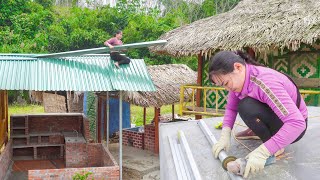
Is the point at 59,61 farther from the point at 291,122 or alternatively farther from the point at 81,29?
the point at 81,29

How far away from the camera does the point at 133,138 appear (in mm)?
13156

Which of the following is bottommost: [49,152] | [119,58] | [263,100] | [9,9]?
[49,152]

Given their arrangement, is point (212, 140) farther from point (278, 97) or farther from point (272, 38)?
point (272, 38)

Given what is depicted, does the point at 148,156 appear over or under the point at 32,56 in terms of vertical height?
under

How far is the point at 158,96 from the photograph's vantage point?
11.8 meters

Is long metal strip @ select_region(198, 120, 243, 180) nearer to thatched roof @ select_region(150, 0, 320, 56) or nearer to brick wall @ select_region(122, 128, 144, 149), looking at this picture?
thatched roof @ select_region(150, 0, 320, 56)

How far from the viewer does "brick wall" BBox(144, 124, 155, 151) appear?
12.4 meters

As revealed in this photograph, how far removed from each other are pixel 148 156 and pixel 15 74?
5.43m

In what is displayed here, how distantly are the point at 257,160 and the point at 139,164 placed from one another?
9.22m

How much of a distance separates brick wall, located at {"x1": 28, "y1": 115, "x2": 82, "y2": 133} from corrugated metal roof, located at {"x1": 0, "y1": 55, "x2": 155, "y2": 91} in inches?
132

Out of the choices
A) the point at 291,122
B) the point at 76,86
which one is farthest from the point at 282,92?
the point at 76,86

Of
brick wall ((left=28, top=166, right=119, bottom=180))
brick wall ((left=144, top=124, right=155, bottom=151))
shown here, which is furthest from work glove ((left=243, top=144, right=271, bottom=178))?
brick wall ((left=144, top=124, right=155, bottom=151))

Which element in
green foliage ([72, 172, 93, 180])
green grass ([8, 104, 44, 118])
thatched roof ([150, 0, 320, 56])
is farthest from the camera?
green grass ([8, 104, 44, 118])

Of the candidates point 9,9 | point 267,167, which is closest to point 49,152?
point 267,167
